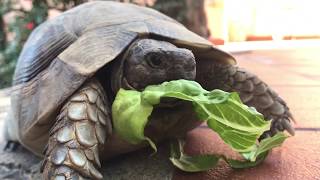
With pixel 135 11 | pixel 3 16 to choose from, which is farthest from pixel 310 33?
pixel 135 11

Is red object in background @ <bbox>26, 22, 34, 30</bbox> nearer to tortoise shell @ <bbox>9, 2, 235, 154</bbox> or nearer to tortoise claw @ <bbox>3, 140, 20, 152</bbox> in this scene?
tortoise claw @ <bbox>3, 140, 20, 152</bbox>

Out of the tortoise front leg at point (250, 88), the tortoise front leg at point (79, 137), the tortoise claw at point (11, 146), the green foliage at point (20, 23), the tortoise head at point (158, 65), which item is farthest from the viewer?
the green foliage at point (20, 23)

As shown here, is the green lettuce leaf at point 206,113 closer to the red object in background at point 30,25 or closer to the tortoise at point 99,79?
the tortoise at point 99,79

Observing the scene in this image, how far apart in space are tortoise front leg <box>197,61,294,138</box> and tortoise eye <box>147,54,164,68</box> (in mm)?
326

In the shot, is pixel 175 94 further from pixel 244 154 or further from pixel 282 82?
pixel 282 82

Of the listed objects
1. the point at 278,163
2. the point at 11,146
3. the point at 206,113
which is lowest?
the point at 11,146

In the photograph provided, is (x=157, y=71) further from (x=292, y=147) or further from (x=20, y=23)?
(x=20, y=23)

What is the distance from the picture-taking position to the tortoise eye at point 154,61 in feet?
3.10

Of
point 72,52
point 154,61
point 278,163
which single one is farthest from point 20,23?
point 278,163

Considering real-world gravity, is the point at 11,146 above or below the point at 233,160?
below

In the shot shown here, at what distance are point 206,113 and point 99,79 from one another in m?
0.32

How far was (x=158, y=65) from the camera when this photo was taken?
948mm

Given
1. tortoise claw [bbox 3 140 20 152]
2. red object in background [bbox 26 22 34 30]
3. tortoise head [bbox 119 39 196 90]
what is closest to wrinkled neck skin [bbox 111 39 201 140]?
tortoise head [bbox 119 39 196 90]

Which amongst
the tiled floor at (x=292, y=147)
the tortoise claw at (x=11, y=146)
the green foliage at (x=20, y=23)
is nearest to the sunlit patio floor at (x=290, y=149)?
the tiled floor at (x=292, y=147)
